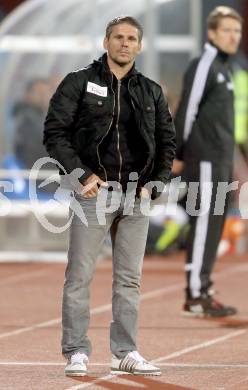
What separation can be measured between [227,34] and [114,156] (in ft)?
13.1

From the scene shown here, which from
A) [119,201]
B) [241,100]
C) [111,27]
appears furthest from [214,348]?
[241,100]

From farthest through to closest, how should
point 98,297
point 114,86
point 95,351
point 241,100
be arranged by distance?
point 241,100 < point 98,297 < point 95,351 < point 114,86

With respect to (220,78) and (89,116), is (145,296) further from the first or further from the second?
(89,116)

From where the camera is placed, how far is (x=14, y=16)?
19.2 metres

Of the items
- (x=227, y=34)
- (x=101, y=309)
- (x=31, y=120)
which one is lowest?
(x=101, y=309)

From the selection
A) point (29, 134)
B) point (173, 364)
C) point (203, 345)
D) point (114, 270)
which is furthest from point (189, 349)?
point (29, 134)

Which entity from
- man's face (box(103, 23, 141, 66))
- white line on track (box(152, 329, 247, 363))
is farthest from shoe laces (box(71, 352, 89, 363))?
man's face (box(103, 23, 141, 66))

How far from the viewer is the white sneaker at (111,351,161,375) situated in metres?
8.98

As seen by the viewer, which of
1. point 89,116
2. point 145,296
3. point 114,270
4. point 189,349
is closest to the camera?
point 89,116

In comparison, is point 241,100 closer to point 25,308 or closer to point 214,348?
point 25,308

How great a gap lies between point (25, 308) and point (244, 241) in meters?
8.12

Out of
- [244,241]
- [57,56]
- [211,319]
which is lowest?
[244,241]

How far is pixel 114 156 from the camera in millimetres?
8891

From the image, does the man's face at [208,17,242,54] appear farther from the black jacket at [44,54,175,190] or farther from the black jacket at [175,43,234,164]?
the black jacket at [44,54,175,190]
